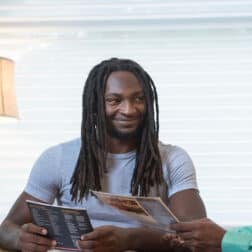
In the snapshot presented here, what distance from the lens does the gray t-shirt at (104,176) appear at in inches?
63.8

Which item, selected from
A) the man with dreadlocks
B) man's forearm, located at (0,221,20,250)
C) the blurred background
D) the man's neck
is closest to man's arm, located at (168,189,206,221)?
the man with dreadlocks

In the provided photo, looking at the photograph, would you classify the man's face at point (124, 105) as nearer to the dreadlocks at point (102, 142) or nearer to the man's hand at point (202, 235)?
the dreadlocks at point (102, 142)

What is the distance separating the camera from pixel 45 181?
Answer: 168cm

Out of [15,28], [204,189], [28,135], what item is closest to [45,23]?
[15,28]

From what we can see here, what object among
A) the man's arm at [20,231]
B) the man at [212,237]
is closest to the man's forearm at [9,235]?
the man's arm at [20,231]

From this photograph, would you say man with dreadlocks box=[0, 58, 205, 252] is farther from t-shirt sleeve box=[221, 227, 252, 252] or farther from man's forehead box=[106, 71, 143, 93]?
t-shirt sleeve box=[221, 227, 252, 252]

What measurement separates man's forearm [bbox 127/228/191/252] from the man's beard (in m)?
0.36

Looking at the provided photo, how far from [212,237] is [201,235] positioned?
3cm

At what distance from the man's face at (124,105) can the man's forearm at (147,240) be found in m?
0.37

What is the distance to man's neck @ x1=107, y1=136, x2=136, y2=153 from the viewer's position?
1.70 meters

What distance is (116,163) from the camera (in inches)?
66.0

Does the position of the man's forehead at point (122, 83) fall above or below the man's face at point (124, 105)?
above

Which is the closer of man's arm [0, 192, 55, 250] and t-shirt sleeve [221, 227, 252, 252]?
t-shirt sleeve [221, 227, 252, 252]

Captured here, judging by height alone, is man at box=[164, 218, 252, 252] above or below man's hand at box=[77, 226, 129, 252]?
above
